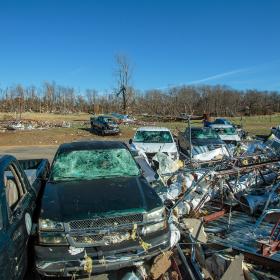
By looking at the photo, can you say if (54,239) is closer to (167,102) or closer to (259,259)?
(259,259)

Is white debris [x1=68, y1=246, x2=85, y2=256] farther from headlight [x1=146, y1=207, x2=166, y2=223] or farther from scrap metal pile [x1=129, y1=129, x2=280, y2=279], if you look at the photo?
scrap metal pile [x1=129, y1=129, x2=280, y2=279]

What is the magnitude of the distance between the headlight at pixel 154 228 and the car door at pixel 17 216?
148 centimetres

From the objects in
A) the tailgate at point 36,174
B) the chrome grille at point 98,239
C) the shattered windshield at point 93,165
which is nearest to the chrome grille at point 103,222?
the chrome grille at point 98,239

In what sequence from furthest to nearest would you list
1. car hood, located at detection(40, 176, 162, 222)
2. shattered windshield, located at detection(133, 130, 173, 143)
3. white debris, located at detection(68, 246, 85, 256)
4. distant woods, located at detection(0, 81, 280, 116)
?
distant woods, located at detection(0, 81, 280, 116)
shattered windshield, located at detection(133, 130, 173, 143)
car hood, located at detection(40, 176, 162, 222)
white debris, located at detection(68, 246, 85, 256)

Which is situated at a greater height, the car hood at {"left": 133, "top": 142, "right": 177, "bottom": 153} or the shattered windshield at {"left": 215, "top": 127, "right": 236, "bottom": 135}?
the car hood at {"left": 133, "top": 142, "right": 177, "bottom": 153}

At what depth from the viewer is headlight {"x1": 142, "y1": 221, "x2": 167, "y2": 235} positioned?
4.63 metres

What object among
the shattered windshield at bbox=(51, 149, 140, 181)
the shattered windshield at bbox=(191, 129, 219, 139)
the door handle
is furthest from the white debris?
the shattered windshield at bbox=(191, 129, 219, 139)

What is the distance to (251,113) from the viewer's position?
8881cm

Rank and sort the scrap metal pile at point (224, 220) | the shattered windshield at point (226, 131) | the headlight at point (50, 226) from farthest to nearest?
1. the shattered windshield at point (226, 131)
2. the scrap metal pile at point (224, 220)
3. the headlight at point (50, 226)

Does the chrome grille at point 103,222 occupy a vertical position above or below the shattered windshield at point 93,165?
below

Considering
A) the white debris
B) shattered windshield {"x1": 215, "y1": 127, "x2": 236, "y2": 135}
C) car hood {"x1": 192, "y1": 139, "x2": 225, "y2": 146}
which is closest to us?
the white debris

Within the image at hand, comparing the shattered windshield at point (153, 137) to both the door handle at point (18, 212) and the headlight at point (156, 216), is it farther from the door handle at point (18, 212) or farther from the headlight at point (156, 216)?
the door handle at point (18, 212)

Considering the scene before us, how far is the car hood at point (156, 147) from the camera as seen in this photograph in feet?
43.7

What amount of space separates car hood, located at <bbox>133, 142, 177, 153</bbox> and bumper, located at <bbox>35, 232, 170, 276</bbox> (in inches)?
343
